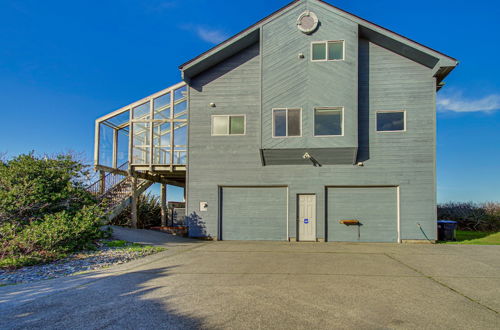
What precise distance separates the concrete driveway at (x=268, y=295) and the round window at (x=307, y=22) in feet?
30.3

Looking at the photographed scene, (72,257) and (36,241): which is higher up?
(36,241)

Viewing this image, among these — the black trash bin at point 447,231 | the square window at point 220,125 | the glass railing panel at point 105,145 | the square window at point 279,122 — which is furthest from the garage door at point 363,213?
the glass railing panel at point 105,145

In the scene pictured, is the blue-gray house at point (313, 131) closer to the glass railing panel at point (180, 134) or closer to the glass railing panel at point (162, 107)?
the glass railing panel at point (180, 134)

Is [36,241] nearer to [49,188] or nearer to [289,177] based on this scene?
[49,188]

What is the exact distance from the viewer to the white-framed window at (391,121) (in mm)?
12883

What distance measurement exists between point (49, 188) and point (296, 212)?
9007 mm

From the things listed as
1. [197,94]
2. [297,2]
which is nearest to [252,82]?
[197,94]

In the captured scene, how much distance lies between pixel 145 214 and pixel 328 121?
1137 cm

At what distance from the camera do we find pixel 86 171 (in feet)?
38.1

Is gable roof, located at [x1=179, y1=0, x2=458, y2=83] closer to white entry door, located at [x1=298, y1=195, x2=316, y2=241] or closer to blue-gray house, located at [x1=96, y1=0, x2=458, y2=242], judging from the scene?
blue-gray house, located at [x1=96, y1=0, x2=458, y2=242]

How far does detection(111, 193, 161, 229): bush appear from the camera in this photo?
16.8 meters

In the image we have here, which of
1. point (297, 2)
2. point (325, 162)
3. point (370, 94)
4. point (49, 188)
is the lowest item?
point (49, 188)

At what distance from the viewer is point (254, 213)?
13.5 metres

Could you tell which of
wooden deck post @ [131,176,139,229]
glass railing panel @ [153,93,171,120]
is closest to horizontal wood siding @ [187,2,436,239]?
glass railing panel @ [153,93,171,120]
